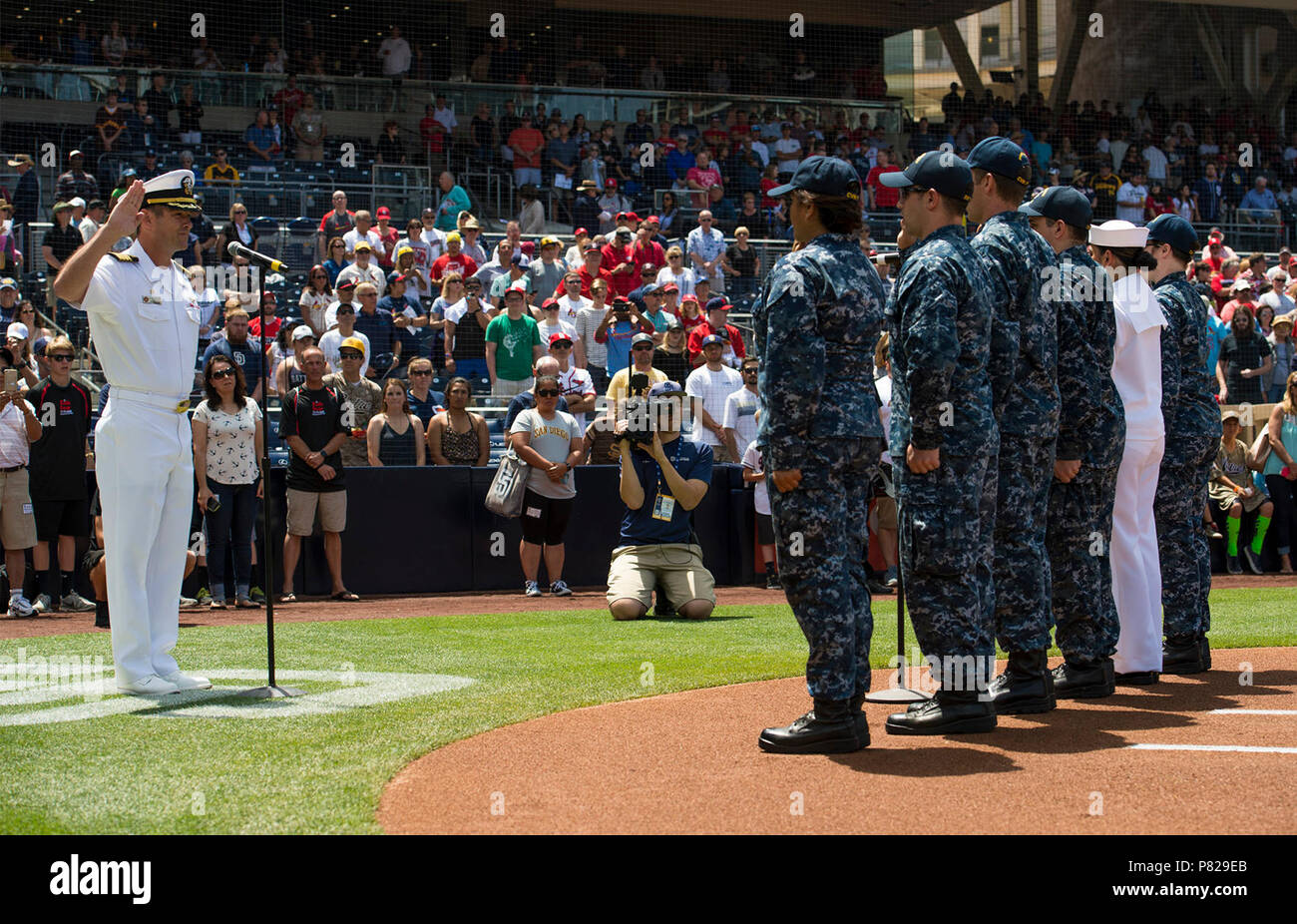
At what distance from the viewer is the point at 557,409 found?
46.0ft

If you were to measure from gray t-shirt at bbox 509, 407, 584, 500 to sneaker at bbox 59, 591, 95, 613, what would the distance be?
13.2ft

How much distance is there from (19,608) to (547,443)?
15.6ft

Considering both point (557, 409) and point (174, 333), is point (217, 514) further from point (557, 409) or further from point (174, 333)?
point (174, 333)

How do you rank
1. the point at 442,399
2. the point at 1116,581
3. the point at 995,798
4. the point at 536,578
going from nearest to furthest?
the point at 995,798 → the point at 1116,581 → the point at 536,578 → the point at 442,399

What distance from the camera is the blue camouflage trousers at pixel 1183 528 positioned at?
7.93m

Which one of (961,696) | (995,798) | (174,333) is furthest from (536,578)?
(995,798)

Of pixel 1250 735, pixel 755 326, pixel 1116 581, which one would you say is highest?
pixel 755 326

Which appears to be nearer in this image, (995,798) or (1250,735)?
(995,798)

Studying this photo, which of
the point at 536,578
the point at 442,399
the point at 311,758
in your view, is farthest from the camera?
the point at 442,399

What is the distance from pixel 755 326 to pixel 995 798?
6.67ft

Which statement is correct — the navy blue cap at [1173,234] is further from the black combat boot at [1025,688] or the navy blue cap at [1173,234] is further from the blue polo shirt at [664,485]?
the blue polo shirt at [664,485]

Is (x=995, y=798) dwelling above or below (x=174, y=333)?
below

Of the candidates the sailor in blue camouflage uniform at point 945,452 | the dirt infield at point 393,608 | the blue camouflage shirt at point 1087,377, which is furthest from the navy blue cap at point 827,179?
the dirt infield at point 393,608

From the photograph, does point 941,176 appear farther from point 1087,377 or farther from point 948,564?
point 948,564
